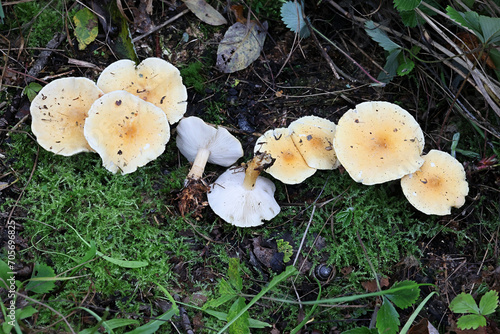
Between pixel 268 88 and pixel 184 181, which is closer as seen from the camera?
pixel 184 181

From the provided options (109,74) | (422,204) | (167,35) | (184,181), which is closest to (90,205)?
(184,181)

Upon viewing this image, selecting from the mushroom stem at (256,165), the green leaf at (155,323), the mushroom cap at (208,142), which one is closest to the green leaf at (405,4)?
the mushroom stem at (256,165)

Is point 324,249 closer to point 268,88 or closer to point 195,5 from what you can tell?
point 268,88

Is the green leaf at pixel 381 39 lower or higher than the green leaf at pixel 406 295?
higher

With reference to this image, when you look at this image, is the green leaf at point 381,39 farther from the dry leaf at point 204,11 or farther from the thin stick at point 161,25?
the thin stick at point 161,25

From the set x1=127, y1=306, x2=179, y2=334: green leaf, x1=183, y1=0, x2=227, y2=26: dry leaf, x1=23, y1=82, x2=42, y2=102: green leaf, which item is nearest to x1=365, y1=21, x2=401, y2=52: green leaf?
x1=183, y1=0, x2=227, y2=26: dry leaf

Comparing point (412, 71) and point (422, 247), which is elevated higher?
point (412, 71)

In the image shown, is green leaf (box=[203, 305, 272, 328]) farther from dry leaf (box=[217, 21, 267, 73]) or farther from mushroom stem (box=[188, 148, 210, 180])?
dry leaf (box=[217, 21, 267, 73])
